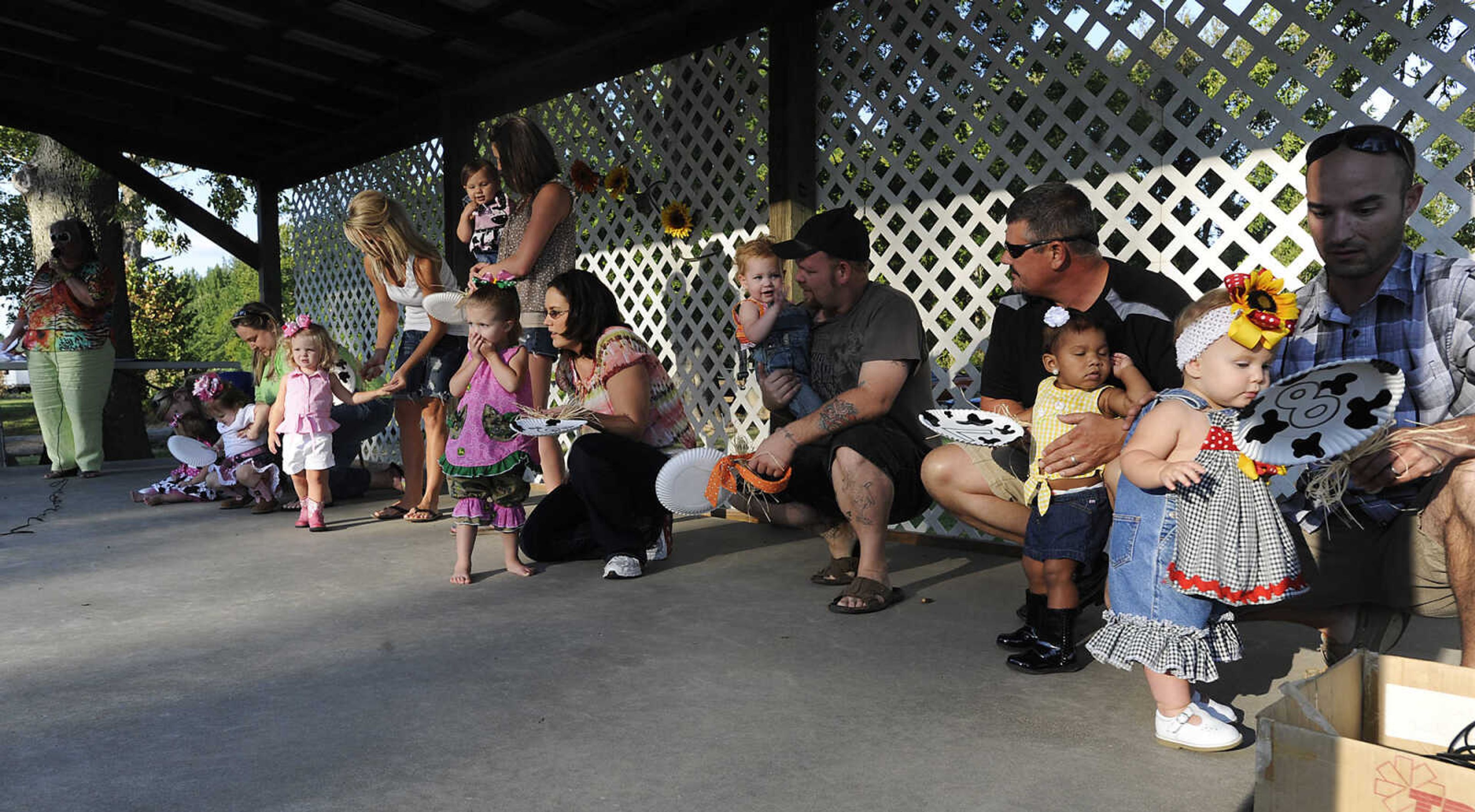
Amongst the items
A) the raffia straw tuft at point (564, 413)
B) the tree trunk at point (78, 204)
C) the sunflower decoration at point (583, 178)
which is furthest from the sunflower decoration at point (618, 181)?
the tree trunk at point (78, 204)

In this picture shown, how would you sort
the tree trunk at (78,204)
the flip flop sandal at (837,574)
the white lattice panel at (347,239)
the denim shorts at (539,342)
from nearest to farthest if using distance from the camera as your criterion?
the flip flop sandal at (837,574) → the denim shorts at (539,342) → the white lattice panel at (347,239) → the tree trunk at (78,204)

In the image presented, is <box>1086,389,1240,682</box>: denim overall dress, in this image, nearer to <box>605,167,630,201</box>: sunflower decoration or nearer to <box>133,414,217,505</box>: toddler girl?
<box>605,167,630,201</box>: sunflower decoration

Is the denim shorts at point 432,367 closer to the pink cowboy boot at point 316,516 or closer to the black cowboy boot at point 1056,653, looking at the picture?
the pink cowboy boot at point 316,516

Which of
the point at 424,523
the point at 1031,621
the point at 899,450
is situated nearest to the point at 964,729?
the point at 1031,621

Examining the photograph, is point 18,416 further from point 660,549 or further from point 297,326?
point 660,549

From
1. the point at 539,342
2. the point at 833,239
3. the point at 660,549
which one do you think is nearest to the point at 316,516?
the point at 539,342

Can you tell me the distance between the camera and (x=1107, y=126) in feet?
12.5

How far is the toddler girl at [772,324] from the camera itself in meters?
3.42

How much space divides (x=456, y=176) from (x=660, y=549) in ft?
Result: 11.8

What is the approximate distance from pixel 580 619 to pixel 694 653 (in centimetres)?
51

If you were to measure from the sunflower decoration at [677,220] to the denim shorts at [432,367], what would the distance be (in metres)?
1.32

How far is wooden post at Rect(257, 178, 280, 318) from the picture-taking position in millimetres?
8328

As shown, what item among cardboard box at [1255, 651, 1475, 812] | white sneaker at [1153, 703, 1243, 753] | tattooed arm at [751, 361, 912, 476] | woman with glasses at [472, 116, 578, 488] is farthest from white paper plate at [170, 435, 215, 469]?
cardboard box at [1255, 651, 1475, 812]

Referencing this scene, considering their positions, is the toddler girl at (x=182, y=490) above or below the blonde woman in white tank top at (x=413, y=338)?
below
